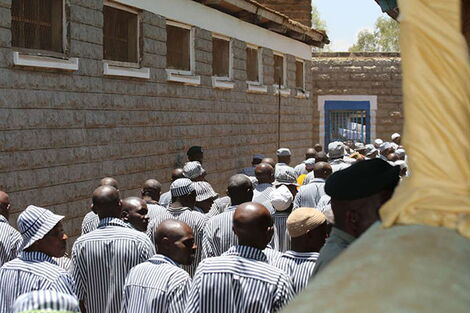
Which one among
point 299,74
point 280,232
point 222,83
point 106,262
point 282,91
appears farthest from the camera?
point 299,74

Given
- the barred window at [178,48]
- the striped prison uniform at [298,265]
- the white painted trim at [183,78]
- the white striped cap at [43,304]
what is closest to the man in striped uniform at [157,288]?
the striped prison uniform at [298,265]

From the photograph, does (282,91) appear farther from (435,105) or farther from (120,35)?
(435,105)

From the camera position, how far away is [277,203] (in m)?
7.73

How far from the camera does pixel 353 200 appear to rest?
3270 mm

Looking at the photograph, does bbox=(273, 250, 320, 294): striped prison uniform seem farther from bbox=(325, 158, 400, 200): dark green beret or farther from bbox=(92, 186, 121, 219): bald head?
bbox=(325, 158, 400, 200): dark green beret

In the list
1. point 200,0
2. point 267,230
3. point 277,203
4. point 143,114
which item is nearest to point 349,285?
point 267,230

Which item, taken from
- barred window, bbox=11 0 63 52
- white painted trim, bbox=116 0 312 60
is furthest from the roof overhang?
barred window, bbox=11 0 63 52

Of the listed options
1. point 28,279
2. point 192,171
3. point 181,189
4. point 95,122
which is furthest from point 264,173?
point 28,279

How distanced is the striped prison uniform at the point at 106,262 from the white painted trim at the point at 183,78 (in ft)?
25.6

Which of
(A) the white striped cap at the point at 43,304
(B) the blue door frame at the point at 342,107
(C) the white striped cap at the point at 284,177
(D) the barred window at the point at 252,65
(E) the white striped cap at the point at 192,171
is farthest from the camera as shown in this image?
(B) the blue door frame at the point at 342,107

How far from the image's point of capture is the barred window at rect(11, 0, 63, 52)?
9570mm

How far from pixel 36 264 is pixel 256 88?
13593 millimetres

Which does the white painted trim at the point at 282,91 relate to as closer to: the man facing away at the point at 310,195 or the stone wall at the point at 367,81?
the stone wall at the point at 367,81

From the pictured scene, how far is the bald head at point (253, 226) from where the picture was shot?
4.93 metres
